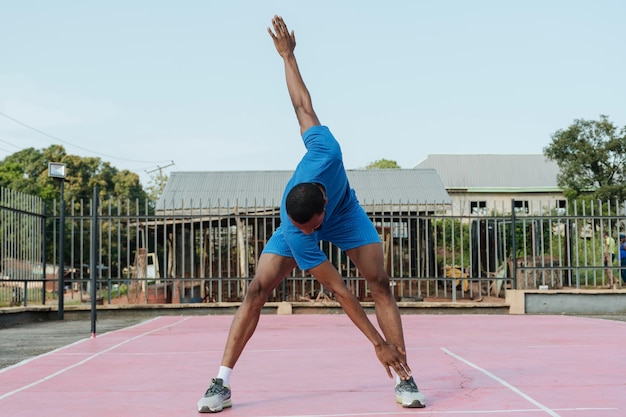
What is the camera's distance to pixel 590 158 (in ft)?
142

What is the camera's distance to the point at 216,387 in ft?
14.8

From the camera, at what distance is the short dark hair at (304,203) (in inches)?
156

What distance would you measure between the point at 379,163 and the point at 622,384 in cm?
6514

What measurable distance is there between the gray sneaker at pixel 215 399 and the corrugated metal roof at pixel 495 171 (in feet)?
163

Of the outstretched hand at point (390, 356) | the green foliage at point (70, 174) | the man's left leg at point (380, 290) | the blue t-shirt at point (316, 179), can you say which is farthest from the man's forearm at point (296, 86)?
the green foliage at point (70, 174)

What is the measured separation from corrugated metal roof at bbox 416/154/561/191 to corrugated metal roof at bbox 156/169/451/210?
2836 cm

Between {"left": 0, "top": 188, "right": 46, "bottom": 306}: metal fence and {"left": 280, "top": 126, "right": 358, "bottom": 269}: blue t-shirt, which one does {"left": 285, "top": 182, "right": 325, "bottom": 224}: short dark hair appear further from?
{"left": 0, "top": 188, "right": 46, "bottom": 306}: metal fence

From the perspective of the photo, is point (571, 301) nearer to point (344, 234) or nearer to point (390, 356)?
point (344, 234)

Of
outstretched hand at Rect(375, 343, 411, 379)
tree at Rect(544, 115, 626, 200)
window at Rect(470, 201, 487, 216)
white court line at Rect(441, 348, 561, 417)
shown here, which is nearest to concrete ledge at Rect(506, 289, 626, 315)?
A: window at Rect(470, 201, 487, 216)

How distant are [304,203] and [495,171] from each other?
5439 centimetres

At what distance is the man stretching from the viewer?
4.18m

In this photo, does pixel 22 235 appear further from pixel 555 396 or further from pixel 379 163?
pixel 379 163

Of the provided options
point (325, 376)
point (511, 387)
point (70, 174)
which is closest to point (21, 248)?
point (325, 376)

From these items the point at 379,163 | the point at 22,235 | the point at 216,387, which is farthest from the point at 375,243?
the point at 379,163
